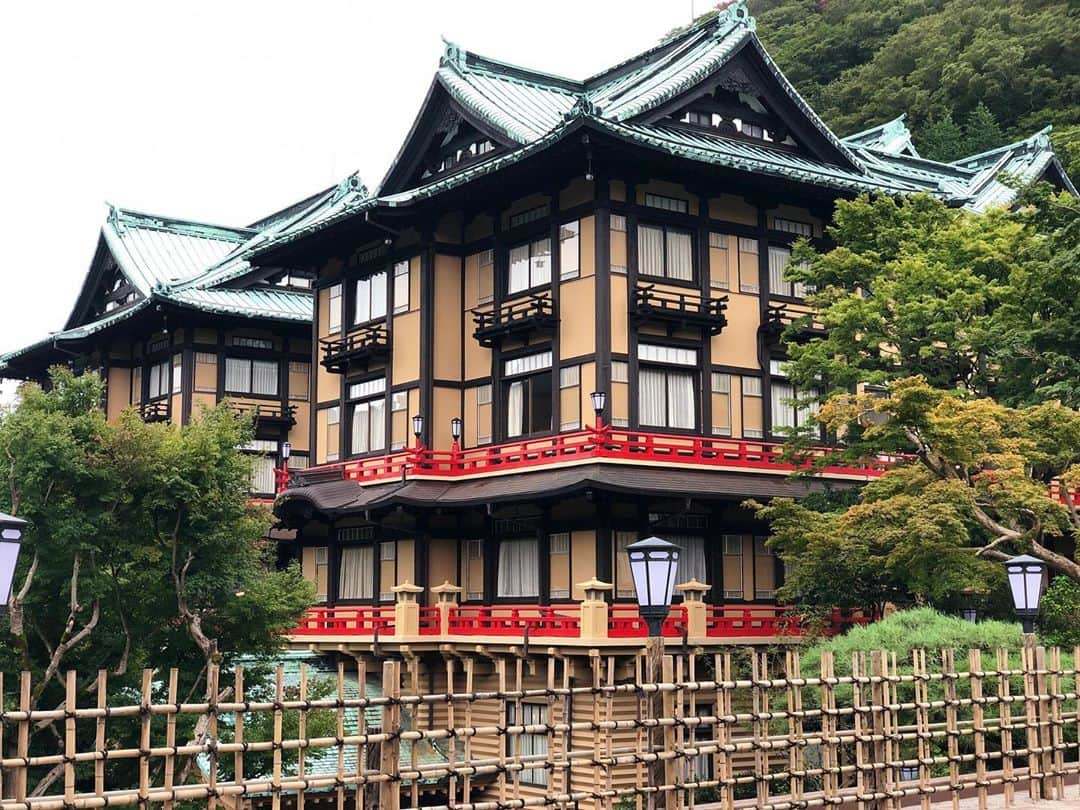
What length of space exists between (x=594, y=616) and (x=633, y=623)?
4.61 ft

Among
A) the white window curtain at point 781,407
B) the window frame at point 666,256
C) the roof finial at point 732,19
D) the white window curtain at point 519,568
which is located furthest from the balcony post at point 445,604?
the roof finial at point 732,19

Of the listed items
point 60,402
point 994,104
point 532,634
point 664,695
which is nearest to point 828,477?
point 532,634

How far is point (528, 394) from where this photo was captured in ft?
108

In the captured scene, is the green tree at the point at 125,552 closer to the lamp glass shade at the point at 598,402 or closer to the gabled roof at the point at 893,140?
the lamp glass shade at the point at 598,402

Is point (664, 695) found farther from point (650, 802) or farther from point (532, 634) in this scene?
point (532, 634)

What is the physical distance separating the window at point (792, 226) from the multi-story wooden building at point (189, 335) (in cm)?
1790

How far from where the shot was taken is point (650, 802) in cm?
1323

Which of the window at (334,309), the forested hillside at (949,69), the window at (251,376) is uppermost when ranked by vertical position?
the forested hillside at (949,69)

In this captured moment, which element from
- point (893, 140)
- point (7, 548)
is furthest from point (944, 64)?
point (7, 548)

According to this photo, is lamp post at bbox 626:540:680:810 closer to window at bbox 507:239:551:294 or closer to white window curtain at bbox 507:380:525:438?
window at bbox 507:239:551:294

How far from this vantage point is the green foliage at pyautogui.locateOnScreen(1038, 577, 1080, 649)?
25625 mm

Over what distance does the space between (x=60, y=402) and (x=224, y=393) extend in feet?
67.1

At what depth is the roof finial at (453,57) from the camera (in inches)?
1431

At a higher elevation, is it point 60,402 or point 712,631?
point 60,402
